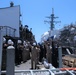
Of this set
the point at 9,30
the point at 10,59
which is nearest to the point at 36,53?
the point at 10,59

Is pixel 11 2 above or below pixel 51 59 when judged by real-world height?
above

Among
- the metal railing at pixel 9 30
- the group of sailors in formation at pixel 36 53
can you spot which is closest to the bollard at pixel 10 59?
the group of sailors in formation at pixel 36 53

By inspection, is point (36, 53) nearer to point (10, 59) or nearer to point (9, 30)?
point (10, 59)

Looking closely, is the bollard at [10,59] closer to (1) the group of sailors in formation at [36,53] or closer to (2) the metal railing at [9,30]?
(1) the group of sailors in formation at [36,53]

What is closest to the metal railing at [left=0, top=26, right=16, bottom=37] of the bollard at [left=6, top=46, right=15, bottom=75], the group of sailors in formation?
the group of sailors in formation

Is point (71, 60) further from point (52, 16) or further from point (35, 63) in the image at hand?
point (52, 16)

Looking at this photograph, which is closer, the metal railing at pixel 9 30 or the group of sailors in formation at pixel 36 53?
the group of sailors in formation at pixel 36 53

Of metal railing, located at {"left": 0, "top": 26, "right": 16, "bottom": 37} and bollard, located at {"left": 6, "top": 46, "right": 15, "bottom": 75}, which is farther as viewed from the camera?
metal railing, located at {"left": 0, "top": 26, "right": 16, "bottom": 37}

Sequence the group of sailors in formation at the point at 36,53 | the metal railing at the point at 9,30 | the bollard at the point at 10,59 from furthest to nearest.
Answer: the metal railing at the point at 9,30, the group of sailors in formation at the point at 36,53, the bollard at the point at 10,59

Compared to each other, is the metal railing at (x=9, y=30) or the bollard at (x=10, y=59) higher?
the metal railing at (x=9, y=30)

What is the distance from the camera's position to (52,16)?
65.1 metres

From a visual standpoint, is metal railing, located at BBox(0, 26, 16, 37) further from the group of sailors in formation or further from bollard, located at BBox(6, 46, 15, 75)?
bollard, located at BBox(6, 46, 15, 75)

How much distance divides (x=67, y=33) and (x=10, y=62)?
3841cm

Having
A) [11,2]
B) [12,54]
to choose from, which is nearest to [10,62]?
[12,54]
